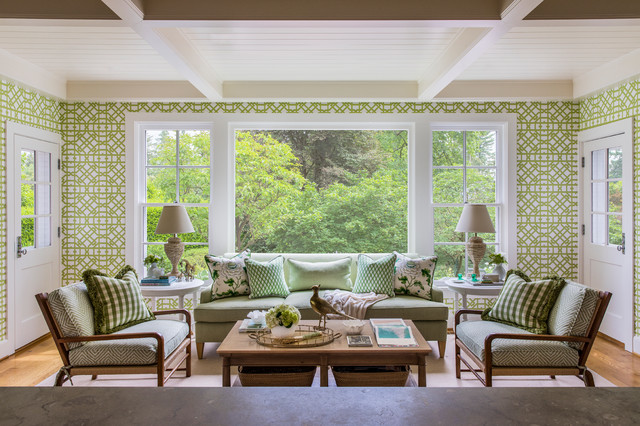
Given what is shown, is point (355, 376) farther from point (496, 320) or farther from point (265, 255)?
point (265, 255)

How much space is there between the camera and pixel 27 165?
14.3 feet

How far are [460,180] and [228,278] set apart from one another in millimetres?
2824

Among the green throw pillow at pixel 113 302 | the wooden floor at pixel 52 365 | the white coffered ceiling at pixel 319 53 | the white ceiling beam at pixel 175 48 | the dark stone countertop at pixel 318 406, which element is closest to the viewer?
the dark stone countertop at pixel 318 406

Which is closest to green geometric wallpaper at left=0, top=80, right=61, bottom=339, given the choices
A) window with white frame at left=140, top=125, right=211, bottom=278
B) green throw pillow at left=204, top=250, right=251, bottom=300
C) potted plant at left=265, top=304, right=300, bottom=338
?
window with white frame at left=140, top=125, right=211, bottom=278

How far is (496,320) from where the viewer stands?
3.44 meters

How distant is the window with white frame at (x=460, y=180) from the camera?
506 centimetres

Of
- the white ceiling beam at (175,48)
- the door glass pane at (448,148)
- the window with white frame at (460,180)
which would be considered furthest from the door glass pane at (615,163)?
the white ceiling beam at (175,48)

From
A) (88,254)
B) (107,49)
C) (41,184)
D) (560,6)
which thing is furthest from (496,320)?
(41,184)

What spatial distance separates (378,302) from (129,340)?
2124 millimetres

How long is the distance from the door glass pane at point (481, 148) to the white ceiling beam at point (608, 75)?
3.12ft

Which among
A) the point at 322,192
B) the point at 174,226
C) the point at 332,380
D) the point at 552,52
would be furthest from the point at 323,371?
the point at 322,192

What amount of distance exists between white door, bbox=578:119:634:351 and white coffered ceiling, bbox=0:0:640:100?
60cm

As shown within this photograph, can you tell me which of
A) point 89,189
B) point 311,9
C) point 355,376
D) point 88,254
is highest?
point 311,9

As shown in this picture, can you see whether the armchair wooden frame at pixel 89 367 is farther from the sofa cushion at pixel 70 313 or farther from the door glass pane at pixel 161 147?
the door glass pane at pixel 161 147
